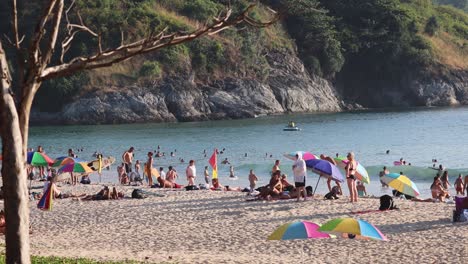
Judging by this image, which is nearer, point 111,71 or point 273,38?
point 111,71

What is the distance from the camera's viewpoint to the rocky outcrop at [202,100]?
84.0 m

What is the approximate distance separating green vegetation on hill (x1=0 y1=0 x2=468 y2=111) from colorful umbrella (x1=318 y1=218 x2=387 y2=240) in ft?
222

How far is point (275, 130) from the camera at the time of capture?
7150 cm

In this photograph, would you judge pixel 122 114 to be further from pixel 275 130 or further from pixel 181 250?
pixel 181 250

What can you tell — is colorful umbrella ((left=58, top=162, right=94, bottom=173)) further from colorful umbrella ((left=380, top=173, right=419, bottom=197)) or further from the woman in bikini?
colorful umbrella ((left=380, top=173, right=419, bottom=197))

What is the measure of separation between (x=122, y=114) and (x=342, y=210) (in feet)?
216

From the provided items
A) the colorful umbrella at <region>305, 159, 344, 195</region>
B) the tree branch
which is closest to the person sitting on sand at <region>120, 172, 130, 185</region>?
the colorful umbrella at <region>305, 159, 344, 195</region>

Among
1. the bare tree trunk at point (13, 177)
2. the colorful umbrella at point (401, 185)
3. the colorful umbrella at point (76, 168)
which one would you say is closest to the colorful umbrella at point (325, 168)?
the colorful umbrella at point (401, 185)

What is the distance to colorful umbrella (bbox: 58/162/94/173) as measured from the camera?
27.2 m

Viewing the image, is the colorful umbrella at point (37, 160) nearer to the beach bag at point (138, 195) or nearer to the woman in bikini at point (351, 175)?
the beach bag at point (138, 195)

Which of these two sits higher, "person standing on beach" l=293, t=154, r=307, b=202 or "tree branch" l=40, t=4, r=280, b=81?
"tree branch" l=40, t=4, r=280, b=81

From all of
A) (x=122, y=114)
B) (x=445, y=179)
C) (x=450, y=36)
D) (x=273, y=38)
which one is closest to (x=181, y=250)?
(x=445, y=179)

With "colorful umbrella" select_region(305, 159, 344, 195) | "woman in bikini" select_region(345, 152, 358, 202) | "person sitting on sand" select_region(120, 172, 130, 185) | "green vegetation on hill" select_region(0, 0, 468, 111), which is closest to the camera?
"woman in bikini" select_region(345, 152, 358, 202)

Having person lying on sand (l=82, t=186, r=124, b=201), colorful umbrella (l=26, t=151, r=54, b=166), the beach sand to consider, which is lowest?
the beach sand
